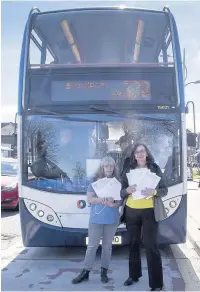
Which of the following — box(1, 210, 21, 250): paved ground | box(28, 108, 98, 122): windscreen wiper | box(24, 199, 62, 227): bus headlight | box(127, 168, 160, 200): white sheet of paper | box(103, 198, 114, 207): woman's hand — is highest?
box(28, 108, 98, 122): windscreen wiper

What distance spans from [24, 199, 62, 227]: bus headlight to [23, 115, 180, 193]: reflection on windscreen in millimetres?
302

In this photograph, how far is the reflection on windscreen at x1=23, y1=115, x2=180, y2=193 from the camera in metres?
5.84

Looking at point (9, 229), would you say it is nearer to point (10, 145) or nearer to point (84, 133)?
point (84, 133)

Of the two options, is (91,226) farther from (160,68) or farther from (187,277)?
(160,68)

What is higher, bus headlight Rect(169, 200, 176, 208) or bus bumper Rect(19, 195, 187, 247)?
bus headlight Rect(169, 200, 176, 208)

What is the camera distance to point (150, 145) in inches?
232

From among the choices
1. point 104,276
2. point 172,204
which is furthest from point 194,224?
point 104,276

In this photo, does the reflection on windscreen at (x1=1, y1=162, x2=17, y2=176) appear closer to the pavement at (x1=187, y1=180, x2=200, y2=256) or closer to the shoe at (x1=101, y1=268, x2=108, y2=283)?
the pavement at (x1=187, y1=180, x2=200, y2=256)

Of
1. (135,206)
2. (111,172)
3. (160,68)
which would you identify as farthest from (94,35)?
(135,206)

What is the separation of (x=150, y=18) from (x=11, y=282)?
480cm

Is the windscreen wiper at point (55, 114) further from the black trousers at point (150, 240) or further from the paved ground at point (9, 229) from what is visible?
the paved ground at point (9, 229)

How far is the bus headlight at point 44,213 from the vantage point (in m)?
5.88

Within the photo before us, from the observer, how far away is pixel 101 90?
596 cm

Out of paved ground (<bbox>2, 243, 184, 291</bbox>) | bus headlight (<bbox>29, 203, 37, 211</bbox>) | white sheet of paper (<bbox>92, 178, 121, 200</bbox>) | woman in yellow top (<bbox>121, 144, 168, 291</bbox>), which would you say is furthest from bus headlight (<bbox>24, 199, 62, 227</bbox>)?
woman in yellow top (<bbox>121, 144, 168, 291</bbox>)
